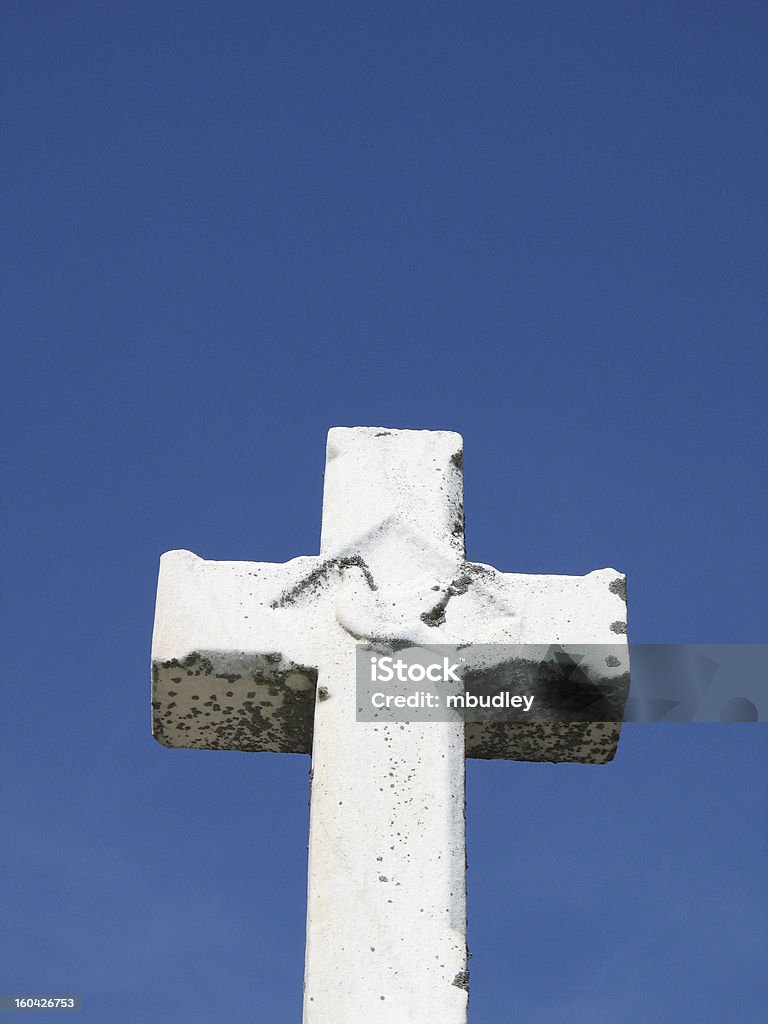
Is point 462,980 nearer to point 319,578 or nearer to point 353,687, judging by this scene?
point 353,687

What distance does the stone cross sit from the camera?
3629mm

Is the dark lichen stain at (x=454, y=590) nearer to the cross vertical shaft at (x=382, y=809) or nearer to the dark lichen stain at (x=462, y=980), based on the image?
the cross vertical shaft at (x=382, y=809)

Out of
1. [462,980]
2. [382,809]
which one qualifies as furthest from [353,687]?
[462,980]

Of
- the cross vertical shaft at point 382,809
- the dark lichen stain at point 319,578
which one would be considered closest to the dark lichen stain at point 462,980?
the cross vertical shaft at point 382,809

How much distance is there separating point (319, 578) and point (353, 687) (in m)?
0.42

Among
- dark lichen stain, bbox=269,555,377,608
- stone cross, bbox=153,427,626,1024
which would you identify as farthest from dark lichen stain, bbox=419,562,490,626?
dark lichen stain, bbox=269,555,377,608

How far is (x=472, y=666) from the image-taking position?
420cm

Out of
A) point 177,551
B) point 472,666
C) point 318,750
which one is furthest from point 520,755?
point 177,551

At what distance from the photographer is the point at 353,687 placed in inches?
162

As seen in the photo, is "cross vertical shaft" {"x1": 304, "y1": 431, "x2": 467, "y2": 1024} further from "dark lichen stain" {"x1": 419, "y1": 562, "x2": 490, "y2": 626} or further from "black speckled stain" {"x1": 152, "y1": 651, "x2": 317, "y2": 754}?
"black speckled stain" {"x1": 152, "y1": 651, "x2": 317, "y2": 754}

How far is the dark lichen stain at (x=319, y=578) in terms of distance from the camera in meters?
4.34

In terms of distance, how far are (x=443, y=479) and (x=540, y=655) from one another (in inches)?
28.6

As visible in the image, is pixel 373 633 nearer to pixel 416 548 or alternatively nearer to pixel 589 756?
pixel 416 548

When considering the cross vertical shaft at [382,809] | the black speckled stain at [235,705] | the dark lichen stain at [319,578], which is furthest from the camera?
the dark lichen stain at [319,578]
